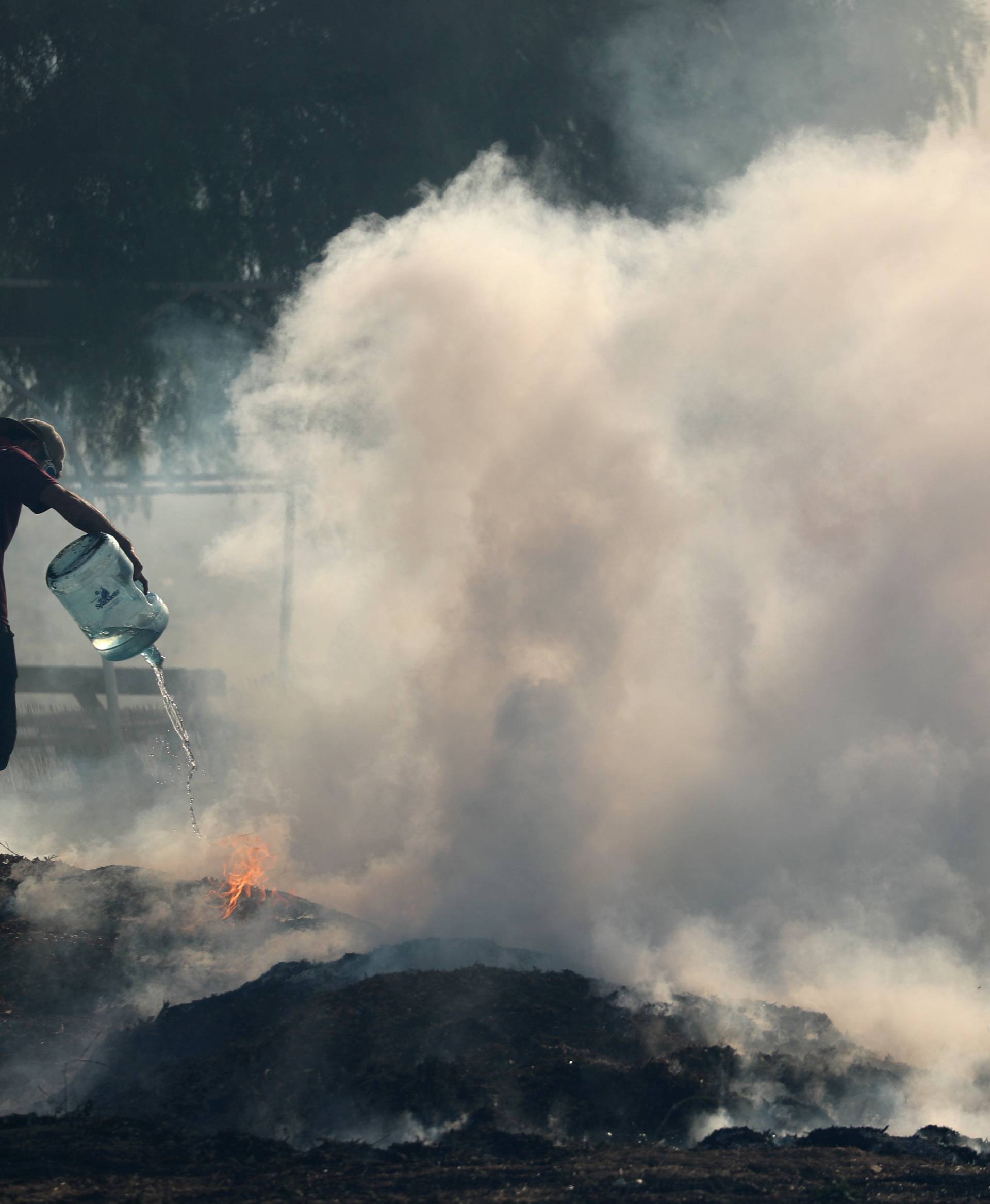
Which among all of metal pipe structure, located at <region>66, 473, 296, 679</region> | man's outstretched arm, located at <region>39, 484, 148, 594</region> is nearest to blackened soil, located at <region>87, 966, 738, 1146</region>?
man's outstretched arm, located at <region>39, 484, 148, 594</region>

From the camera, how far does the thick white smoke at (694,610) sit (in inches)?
252

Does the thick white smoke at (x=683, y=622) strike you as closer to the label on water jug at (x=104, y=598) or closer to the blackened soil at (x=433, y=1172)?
the blackened soil at (x=433, y=1172)

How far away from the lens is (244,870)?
741 cm

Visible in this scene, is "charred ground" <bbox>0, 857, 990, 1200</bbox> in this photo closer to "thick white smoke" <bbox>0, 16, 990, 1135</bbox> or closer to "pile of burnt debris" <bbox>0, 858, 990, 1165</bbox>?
"pile of burnt debris" <bbox>0, 858, 990, 1165</bbox>

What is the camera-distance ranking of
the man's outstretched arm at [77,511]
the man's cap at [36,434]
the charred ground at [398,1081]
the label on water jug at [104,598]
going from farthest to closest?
the label on water jug at [104,598]
the man's cap at [36,434]
the man's outstretched arm at [77,511]
the charred ground at [398,1081]

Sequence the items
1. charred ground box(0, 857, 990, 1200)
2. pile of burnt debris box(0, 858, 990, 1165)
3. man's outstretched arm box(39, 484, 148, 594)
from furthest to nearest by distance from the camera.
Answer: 1. man's outstretched arm box(39, 484, 148, 594)
2. pile of burnt debris box(0, 858, 990, 1165)
3. charred ground box(0, 857, 990, 1200)

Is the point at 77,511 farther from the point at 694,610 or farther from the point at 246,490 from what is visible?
the point at 246,490

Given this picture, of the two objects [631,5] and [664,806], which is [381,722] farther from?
[631,5]

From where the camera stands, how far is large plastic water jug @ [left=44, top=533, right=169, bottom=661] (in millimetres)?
5980

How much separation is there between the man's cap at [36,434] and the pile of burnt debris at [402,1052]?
2.33 metres

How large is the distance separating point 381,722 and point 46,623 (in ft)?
38.2

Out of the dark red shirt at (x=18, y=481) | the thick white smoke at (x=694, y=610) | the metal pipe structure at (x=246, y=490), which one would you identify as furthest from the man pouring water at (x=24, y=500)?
the metal pipe structure at (x=246, y=490)

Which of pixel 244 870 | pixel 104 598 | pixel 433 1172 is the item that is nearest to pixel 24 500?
pixel 104 598

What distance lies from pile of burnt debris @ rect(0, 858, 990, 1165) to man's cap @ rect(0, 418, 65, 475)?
2334mm
